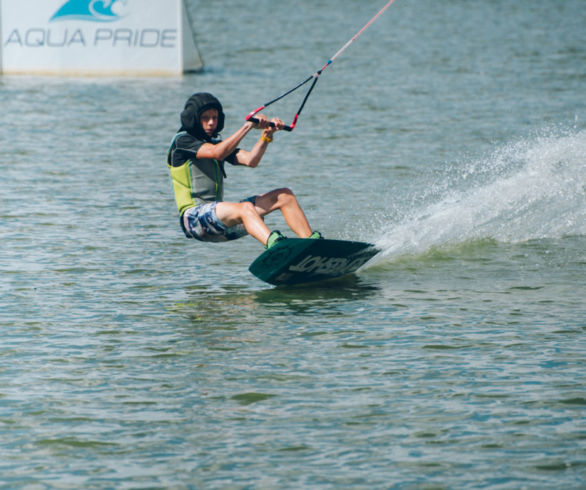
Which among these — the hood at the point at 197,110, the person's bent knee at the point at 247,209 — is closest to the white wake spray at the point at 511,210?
the person's bent knee at the point at 247,209

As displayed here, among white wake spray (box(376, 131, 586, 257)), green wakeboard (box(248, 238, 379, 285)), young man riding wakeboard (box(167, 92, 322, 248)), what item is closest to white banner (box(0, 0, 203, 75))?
white wake spray (box(376, 131, 586, 257))

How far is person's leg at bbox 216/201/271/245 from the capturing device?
10.3 m

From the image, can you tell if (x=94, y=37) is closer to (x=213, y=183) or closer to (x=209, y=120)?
(x=213, y=183)

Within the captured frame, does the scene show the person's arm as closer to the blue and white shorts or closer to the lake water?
the blue and white shorts

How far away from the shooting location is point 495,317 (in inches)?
377

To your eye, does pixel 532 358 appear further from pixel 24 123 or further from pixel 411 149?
pixel 24 123

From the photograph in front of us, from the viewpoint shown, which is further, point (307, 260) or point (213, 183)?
point (213, 183)

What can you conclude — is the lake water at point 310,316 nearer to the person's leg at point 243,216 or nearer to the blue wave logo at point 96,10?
the person's leg at point 243,216

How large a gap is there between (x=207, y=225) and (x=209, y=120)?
0.88 m

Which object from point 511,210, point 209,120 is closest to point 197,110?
point 209,120

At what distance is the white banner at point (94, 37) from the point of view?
86.4 ft

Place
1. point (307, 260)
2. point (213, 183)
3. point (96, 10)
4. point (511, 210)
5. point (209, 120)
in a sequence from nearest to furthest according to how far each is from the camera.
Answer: point (307, 260)
point (209, 120)
point (213, 183)
point (511, 210)
point (96, 10)

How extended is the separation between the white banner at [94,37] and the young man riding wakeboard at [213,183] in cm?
1611

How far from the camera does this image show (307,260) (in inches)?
403
